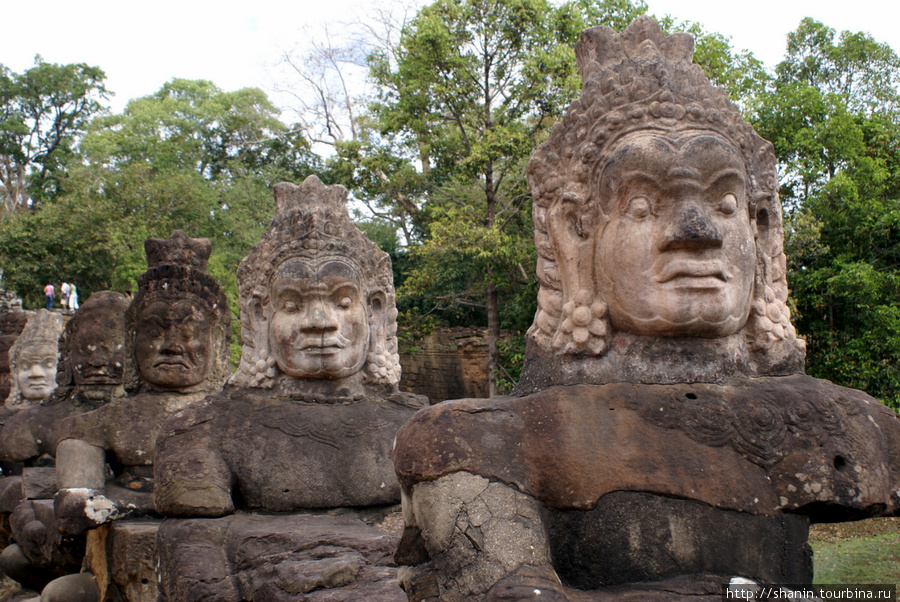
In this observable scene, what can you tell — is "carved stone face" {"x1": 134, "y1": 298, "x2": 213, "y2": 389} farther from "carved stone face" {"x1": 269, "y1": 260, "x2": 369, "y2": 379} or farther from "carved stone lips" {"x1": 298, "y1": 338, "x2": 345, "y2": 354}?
"carved stone lips" {"x1": 298, "y1": 338, "x2": 345, "y2": 354}

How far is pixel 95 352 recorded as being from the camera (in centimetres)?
729

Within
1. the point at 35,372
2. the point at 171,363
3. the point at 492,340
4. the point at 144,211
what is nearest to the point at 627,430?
the point at 171,363

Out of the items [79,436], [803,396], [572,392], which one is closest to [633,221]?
[572,392]

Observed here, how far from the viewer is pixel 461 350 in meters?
18.0

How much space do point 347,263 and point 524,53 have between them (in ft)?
30.2

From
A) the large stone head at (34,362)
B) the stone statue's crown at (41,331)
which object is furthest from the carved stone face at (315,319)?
the stone statue's crown at (41,331)

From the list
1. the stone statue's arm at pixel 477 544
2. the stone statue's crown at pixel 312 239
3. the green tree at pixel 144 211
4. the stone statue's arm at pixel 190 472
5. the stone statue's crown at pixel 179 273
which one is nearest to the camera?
the stone statue's arm at pixel 477 544

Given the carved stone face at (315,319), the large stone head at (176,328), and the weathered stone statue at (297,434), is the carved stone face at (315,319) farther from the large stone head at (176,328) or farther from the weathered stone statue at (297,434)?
the large stone head at (176,328)

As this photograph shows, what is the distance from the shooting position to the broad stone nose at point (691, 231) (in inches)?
105

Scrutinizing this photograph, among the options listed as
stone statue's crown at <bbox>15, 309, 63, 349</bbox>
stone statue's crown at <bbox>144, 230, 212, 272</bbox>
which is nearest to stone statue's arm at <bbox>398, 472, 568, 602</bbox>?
stone statue's crown at <bbox>144, 230, 212, 272</bbox>

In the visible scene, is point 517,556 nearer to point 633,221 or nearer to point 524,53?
point 633,221

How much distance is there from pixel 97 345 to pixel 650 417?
19.8ft

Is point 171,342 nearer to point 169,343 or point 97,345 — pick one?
point 169,343

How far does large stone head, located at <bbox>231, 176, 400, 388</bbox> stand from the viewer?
4.56m
